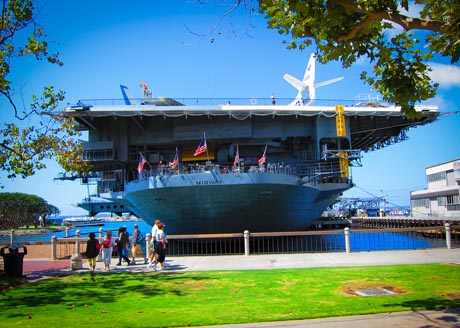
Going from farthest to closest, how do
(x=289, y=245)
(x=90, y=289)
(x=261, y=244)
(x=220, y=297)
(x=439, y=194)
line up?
1. (x=439, y=194)
2. (x=289, y=245)
3. (x=261, y=244)
4. (x=90, y=289)
5. (x=220, y=297)

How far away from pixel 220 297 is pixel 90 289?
3.76 metres

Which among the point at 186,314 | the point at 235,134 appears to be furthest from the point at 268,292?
the point at 235,134

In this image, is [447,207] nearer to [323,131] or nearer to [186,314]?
[323,131]

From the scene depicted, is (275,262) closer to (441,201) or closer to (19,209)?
(441,201)

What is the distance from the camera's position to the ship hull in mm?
26469

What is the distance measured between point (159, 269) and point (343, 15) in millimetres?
10740

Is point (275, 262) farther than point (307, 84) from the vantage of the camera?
No

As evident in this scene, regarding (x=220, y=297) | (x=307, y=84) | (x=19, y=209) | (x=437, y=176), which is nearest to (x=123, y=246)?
(x=220, y=297)

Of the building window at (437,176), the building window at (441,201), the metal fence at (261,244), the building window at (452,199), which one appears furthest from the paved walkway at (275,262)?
the building window at (437,176)

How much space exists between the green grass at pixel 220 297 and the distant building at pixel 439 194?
42515 millimetres

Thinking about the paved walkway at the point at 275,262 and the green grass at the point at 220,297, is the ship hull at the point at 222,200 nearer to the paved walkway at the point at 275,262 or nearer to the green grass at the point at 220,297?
the paved walkway at the point at 275,262

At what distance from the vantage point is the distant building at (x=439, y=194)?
4897 cm

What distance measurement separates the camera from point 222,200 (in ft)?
89.8

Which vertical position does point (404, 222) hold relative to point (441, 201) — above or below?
below
